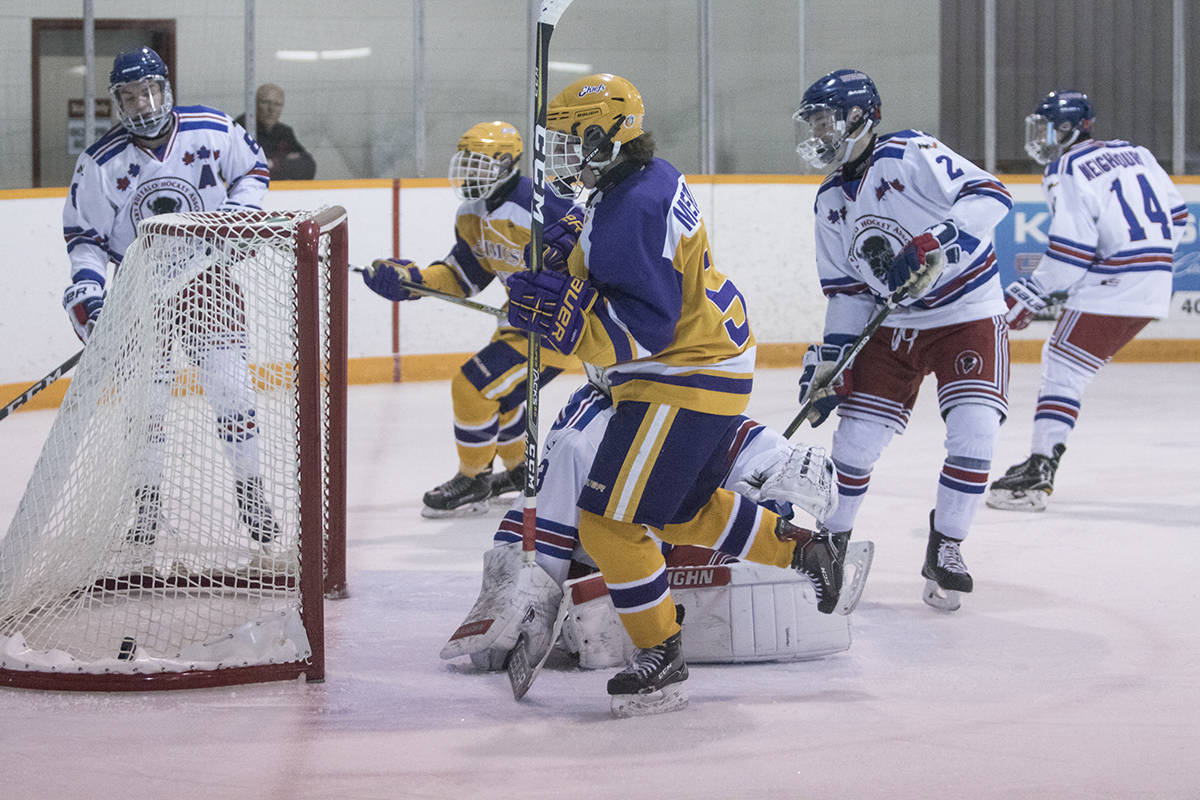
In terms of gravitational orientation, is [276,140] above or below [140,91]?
above

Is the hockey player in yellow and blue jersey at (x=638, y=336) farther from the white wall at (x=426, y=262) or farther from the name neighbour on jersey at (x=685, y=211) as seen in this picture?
the white wall at (x=426, y=262)

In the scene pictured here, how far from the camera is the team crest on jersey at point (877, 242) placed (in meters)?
3.31

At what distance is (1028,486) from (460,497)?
1715mm

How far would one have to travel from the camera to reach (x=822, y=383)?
3348mm

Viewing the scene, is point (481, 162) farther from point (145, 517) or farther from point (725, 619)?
point (725, 619)

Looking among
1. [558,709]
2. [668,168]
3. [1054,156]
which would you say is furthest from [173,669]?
[1054,156]

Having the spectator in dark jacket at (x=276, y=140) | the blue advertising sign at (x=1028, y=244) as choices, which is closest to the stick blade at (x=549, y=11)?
the spectator in dark jacket at (x=276, y=140)

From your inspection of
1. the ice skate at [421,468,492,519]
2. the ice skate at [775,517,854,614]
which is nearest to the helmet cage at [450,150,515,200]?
the ice skate at [421,468,492,519]

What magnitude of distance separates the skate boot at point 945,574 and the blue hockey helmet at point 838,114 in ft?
2.91

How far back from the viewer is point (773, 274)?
7.76 meters

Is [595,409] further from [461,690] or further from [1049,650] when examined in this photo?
[1049,650]

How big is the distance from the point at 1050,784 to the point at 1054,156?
3164 millimetres

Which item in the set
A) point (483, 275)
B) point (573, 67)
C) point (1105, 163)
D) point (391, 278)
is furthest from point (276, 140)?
point (1105, 163)

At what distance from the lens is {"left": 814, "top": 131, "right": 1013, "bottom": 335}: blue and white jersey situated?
3.26 metres
